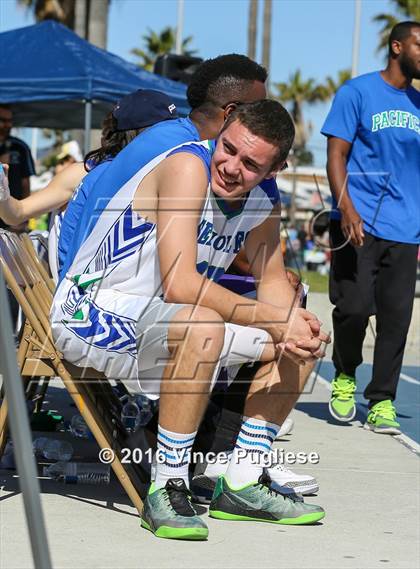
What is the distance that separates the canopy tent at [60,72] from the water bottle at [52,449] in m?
6.96

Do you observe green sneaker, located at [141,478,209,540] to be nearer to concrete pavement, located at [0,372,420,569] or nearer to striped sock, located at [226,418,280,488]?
concrete pavement, located at [0,372,420,569]

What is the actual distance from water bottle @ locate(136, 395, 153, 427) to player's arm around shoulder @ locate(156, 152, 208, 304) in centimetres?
104

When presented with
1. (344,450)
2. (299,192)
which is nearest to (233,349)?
(344,450)

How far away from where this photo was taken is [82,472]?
4391 mm

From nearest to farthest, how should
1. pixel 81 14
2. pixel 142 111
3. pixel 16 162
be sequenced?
pixel 142 111
pixel 16 162
pixel 81 14

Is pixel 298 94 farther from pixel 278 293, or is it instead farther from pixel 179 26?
pixel 278 293

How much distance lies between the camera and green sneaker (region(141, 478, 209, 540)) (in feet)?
12.1

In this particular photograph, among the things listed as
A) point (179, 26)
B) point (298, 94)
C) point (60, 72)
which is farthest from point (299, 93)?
point (60, 72)

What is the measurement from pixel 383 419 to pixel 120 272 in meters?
2.55

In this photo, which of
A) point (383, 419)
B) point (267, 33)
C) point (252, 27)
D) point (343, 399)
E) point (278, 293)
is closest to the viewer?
point (278, 293)

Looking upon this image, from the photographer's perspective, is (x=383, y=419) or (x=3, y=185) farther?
(x=383, y=419)

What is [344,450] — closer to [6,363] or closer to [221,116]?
[221,116]

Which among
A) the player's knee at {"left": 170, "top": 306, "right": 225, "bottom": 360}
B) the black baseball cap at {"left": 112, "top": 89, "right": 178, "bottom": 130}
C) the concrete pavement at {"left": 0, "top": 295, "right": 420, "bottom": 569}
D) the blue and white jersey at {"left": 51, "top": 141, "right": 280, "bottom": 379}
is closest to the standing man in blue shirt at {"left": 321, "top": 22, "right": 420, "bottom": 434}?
the concrete pavement at {"left": 0, "top": 295, "right": 420, "bottom": 569}

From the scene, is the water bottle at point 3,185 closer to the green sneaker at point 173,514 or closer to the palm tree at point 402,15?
the green sneaker at point 173,514
